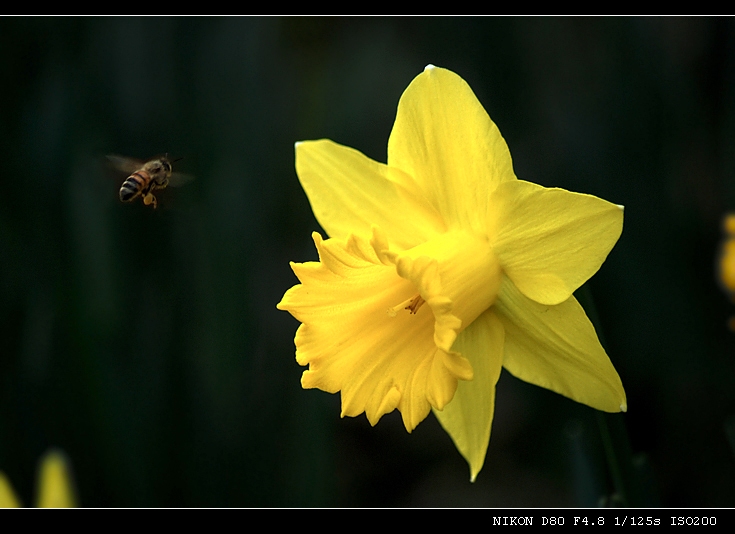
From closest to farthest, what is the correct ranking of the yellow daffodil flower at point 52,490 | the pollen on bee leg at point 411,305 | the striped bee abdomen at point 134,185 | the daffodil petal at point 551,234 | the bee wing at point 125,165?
the daffodil petal at point 551,234 < the pollen on bee leg at point 411,305 < the yellow daffodil flower at point 52,490 < the striped bee abdomen at point 134,185 < the bee wing at point 125,165

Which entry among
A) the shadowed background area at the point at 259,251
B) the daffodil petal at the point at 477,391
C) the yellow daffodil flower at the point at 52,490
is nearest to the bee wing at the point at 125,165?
the shadowed background area at the point at 259,251

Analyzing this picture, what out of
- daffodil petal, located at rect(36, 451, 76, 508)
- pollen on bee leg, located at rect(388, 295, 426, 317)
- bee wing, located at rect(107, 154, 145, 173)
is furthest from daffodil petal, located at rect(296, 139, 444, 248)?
daffodil petal, located at rect(36, 451, 76, 508)

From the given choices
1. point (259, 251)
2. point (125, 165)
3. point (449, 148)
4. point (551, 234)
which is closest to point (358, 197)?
point (449, 148)

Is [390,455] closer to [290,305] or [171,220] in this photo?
[171,220]

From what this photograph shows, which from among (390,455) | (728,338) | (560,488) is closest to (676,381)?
(728,338)

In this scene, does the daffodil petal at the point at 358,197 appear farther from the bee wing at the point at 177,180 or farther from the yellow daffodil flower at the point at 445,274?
the bee wing at the point at 177,180

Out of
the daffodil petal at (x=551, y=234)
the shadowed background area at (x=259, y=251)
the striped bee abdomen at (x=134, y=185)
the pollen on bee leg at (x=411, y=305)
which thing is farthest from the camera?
the shadowed background area at (x=259, y=251)
